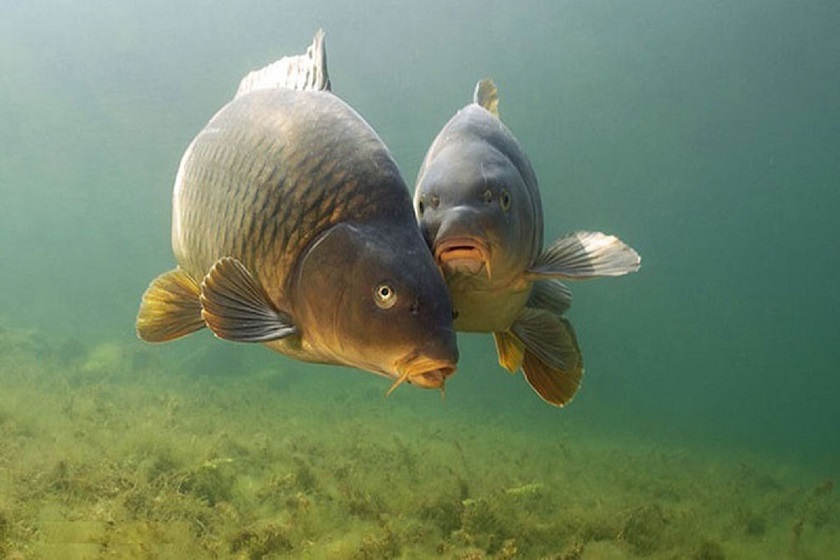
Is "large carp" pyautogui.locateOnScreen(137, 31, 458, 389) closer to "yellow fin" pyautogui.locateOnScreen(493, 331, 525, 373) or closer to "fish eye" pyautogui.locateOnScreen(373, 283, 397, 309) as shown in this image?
"fish eye" pyautogui.locateOnScreen(373, 283, 397, 309)

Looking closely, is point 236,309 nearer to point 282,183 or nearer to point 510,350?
point 282,183

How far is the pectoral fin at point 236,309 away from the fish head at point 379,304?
0.12 metres

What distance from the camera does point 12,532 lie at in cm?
550

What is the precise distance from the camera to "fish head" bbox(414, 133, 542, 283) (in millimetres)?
3070

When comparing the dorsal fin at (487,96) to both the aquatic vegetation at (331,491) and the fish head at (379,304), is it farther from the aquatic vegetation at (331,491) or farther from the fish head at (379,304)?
the aquatic vegetation at (331,491)

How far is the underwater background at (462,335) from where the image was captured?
8141 mm

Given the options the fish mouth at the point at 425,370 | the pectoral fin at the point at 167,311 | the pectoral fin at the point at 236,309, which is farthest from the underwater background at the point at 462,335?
the fish mouth at the point at 425,370

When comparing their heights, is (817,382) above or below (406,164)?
below

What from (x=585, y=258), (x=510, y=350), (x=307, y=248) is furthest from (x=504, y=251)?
(x=307, y=248)

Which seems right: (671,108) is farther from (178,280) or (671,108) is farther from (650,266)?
(178,280)

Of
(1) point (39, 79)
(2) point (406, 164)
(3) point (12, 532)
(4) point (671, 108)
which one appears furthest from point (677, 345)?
(3) point (12, 532)

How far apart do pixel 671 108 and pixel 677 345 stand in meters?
34.6

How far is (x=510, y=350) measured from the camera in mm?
4062

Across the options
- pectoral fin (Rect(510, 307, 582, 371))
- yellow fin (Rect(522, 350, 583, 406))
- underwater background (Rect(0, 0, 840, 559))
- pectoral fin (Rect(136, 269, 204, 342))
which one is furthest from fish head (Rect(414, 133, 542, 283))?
underwater background (Rect(0, 0, 840, 559))
